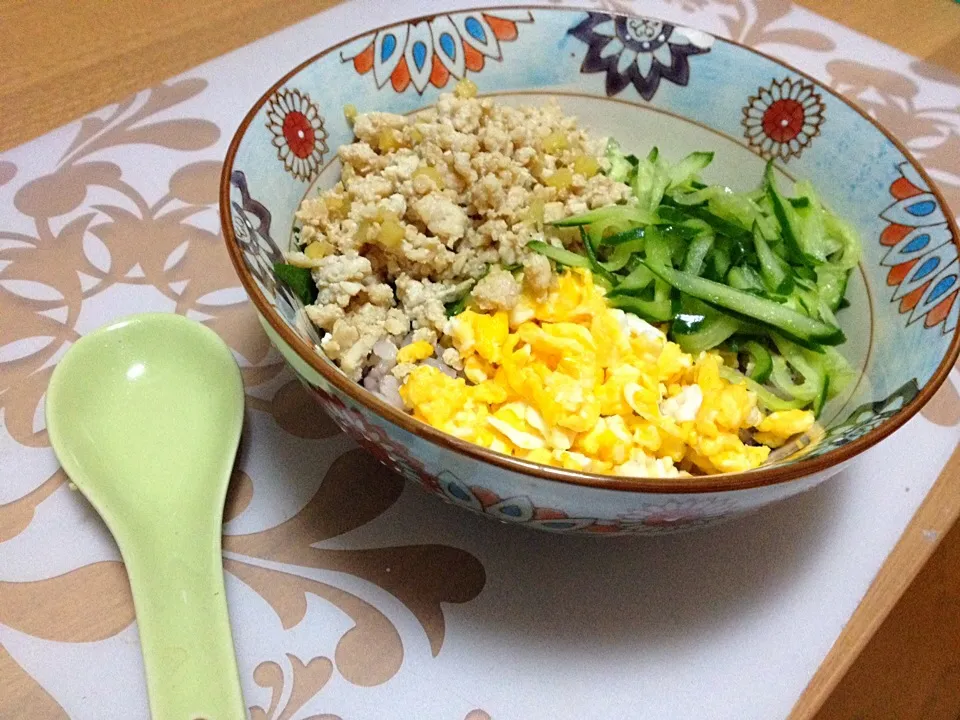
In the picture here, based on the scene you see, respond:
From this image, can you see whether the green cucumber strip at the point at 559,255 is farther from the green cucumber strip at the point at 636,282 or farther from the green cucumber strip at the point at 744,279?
the green cucumber strip at the point at 744,279

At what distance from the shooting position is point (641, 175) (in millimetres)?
915

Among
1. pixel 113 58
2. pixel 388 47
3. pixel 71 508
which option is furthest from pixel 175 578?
pixel 113 58

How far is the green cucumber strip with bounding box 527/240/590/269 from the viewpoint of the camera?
31.8 inches

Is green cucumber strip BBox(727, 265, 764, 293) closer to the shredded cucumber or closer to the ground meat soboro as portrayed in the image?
the shredded cucumber

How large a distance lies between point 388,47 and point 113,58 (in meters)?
0.66

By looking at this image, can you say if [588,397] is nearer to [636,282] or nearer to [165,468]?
[636,282]

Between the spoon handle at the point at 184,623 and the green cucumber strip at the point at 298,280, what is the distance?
0.24 metres

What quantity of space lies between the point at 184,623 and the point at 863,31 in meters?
1.63

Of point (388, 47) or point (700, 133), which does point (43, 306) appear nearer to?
point (388, 47)

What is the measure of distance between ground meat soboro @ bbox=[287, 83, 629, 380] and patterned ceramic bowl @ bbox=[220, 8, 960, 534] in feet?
0.14

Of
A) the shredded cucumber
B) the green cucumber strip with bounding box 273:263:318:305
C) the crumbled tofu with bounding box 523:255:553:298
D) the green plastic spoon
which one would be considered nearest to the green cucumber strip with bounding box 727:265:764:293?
the shredded cucumber

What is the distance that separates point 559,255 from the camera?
2.67ft

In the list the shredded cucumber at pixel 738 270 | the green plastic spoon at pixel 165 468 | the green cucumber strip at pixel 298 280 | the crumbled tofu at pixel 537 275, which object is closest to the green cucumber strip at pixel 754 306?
the shredded cucumber at pixel 738 270

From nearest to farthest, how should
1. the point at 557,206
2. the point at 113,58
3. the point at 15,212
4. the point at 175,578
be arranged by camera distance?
1. the point at 175,578
2. the point at 557,206
3. the point at 15,212
4. the point at 113,58
